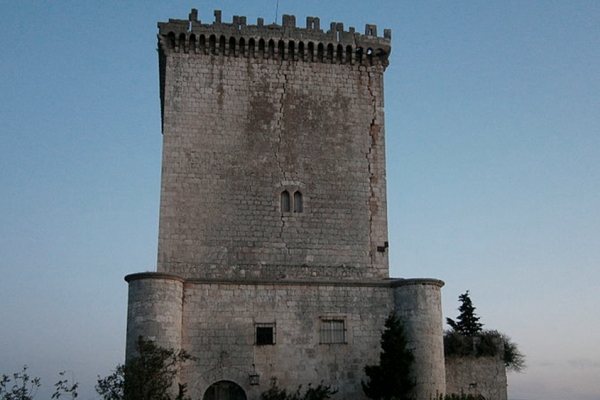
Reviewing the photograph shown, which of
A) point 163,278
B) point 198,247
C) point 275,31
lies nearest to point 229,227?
point 198,247

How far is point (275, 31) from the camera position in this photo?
79.5ft

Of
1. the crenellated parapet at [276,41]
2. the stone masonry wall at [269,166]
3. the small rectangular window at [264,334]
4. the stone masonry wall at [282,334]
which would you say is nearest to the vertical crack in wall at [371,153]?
the stone masonry wall at [269,166]

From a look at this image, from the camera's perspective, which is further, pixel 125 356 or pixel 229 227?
pixel 229 227

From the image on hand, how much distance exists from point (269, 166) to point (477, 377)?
9.94m

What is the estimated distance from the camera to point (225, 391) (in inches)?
811

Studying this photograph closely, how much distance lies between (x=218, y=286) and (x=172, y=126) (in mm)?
5434

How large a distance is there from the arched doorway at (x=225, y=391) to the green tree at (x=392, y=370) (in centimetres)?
356

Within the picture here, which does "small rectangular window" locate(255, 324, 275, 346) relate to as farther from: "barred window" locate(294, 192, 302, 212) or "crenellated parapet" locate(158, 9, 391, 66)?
"crenellated parapet" locate(158, 9, 391, 66)

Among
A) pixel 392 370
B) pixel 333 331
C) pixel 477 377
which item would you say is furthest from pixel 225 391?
pixel 477 377

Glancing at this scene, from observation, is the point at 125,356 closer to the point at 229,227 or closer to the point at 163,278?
the point at 163,278

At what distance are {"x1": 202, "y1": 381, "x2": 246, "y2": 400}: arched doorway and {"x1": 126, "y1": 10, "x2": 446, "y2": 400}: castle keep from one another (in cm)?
4

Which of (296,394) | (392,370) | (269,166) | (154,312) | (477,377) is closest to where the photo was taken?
(154,312)

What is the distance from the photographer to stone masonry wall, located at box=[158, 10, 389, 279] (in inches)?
872

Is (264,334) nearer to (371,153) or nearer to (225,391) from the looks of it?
(225,391)
